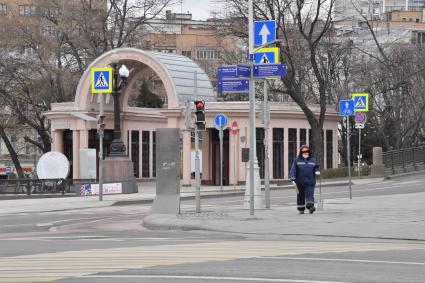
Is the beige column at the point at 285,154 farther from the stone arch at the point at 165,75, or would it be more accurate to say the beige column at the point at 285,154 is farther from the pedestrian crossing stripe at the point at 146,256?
the pedestrian crossing stripe at the point at 146,256

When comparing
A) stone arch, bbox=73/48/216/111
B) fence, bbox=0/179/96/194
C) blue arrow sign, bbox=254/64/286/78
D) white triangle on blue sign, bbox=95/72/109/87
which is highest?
stone arch, bbox=73/48/216/111

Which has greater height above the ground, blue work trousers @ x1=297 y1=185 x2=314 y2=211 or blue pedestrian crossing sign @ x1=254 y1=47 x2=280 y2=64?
blue pedestrian crossing sign @ x1=254 y1=47 x2=280 y2=64

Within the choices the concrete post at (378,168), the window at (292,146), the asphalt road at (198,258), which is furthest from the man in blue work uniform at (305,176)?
the concrete post at (378,168)

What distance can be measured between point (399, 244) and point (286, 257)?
347 cm

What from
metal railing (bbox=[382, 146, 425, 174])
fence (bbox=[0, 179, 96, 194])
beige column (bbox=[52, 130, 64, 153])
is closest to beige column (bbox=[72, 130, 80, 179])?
beige column (bbox=[52, 130, 64, 153])

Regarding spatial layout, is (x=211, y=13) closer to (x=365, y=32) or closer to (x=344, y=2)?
(x=344, y=2)

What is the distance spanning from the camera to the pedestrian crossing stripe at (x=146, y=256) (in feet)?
38.3

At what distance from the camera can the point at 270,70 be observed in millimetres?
21625

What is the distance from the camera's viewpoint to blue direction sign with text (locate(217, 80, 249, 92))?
22.3 metres

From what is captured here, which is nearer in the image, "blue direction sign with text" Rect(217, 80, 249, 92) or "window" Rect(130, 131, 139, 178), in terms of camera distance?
"blue direction sign with text" Rect(217, 80, 249, 92)

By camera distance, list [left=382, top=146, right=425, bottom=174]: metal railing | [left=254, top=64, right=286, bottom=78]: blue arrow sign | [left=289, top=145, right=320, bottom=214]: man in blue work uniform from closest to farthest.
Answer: [left=254, top=64, right=286, bottom=78]: blue arrow sign < [left=289, top=145, right=320, bottom=214]: man in blue work uniform < [left=382, top=146, right=425, bottom=174]: metal railing

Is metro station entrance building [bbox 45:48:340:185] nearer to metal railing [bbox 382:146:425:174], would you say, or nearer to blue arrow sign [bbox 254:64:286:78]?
metal railing [bbox 382:146:425:174]

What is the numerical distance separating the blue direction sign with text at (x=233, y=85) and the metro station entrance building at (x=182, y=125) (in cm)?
1953

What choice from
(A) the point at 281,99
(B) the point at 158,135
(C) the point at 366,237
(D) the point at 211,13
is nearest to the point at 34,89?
(D) the point at 211,13
